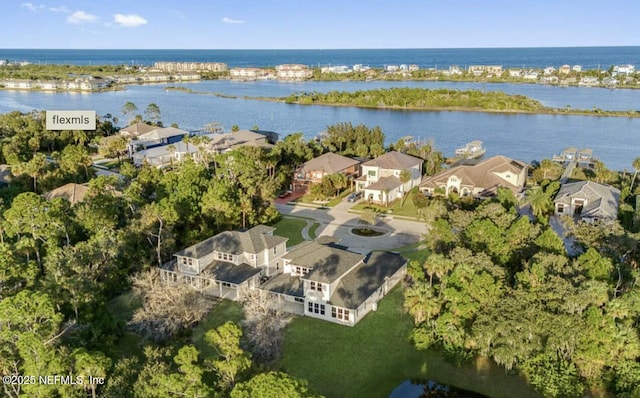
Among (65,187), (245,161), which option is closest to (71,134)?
(65,187)

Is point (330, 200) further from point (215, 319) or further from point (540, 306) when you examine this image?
point (540, 306)

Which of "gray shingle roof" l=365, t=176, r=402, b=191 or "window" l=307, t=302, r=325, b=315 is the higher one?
"gray shingle roof" l=365, t=176, r=402, b=191

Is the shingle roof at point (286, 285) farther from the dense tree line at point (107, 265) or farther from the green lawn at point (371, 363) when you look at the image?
the dense tree line at point (107, 265)

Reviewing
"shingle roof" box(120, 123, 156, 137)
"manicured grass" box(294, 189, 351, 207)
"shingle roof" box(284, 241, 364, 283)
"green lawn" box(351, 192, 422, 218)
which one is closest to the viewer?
"shingle roof" box(284, 241, 364, 283)

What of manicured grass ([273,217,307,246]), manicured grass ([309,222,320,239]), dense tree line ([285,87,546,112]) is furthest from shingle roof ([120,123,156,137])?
dense tree line ([285,87,546,112])

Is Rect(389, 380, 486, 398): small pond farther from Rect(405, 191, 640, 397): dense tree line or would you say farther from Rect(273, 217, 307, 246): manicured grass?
Rect(273, 217, 307, 246): manicured grass

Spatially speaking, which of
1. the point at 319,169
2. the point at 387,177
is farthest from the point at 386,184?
the point at 319,169

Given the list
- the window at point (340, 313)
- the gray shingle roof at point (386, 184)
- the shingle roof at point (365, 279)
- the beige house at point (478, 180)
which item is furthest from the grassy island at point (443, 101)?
the window at point (340, 313)
